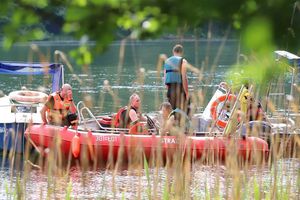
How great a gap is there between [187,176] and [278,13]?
11.0 ft

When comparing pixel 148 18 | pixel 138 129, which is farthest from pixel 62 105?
pixel 148 18

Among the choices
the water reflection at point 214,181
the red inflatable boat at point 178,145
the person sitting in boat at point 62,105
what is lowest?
the water reflection at point 214,181

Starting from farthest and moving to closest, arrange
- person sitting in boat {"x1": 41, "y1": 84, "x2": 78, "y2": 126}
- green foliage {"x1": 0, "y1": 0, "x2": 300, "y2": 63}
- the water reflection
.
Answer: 1. person sitting in boat {"x1": 41, "y1": 84, "x2": 78, "y2": 126}
2. the water reflection
3. green foliage {"x1": 0, "y1": 0, "x2": 300, "y2": 63}

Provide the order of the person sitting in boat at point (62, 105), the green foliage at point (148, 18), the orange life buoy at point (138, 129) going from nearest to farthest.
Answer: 1. the green foliage at point (148, 18)
2. the orange life buoy at point (138, 129)
3. the person sitting in boat at point (62, 105)

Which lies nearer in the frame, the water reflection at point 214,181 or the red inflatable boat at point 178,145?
the red inflatable boat at point 178,145

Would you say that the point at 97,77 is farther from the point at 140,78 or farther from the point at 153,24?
the point at 153,24

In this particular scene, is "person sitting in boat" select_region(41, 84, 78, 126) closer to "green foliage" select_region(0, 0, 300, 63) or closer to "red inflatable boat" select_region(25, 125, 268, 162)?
"red inflatable boat" select_region(25, 125, 268, 162)

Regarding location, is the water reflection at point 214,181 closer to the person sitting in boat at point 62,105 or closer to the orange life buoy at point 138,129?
the orange life buoy at point 138,129

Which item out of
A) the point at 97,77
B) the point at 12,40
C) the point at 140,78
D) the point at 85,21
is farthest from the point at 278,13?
the point at 97,77

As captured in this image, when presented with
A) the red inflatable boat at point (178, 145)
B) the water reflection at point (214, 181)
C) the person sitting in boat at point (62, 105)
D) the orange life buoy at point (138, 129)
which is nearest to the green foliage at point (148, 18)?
the red inflatable boat at point (178, 145)

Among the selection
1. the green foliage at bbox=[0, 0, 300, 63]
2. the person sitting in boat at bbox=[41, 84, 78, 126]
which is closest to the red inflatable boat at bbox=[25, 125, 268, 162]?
the green foliage at bbox=[0, 0, 300, 63]

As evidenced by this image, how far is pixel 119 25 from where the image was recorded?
1.85 m

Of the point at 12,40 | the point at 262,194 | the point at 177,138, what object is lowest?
the point at 262,194

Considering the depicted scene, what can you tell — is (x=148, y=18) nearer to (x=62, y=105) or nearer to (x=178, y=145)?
(x=178, y=145)
